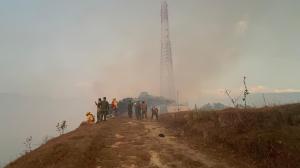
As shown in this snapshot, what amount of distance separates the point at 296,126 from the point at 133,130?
13880 millimetres

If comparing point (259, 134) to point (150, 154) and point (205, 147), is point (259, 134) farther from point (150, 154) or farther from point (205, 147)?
point (150, 154)

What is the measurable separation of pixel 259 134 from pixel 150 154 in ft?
21.4

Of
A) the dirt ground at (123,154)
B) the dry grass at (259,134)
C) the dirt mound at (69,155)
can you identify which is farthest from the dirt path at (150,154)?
the dry grass at (259,134)

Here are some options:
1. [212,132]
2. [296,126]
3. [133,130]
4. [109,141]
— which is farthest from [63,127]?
[296,126]

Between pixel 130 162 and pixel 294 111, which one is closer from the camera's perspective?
pixel 130 162

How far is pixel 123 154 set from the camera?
20.5m

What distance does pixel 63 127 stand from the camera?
4547 centimetres

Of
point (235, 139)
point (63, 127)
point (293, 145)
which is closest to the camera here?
point (293, 145)

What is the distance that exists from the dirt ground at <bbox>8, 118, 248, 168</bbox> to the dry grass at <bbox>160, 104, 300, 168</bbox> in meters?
1.80

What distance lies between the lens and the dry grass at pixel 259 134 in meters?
18.2

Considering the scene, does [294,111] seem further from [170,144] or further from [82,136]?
[82,136]

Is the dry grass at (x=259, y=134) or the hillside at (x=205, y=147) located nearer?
the dry grass at (x=259, y=134)

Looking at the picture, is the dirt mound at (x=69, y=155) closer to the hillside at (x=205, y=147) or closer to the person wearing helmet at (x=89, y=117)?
the hillside at (x=205, y=147)

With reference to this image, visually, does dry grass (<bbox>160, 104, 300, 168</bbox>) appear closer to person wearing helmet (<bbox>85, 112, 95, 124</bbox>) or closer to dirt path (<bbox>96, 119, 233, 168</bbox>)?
dirt path (<bbox>96, 119, 233, 168</bbox>)
